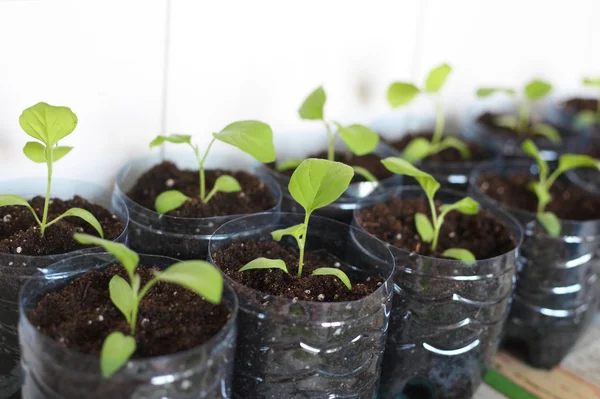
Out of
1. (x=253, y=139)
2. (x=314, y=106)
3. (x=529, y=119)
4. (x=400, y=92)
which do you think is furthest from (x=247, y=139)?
(x=529, y=119)

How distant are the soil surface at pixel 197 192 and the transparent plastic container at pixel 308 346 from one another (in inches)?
4.4

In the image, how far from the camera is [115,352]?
1.94 ft

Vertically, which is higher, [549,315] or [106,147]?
[106,147]

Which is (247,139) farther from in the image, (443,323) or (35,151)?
(443,323)

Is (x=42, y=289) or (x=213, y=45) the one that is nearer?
(x=42, y=289)

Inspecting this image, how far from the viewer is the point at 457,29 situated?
4.81ft

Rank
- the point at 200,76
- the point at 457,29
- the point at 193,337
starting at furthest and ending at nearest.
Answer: the point at 457,29, the point at 200,76, the point at 193,337

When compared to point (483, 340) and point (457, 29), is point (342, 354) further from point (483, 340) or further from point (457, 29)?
point (457, 29)

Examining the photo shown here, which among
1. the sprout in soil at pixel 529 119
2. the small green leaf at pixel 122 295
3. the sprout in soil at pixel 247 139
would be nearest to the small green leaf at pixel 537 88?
the sprout in soil at pixel 529 119

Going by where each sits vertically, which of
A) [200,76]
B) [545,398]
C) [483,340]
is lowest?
[545,398]

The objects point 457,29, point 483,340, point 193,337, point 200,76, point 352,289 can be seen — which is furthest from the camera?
point 457,29

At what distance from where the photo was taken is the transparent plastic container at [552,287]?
1108 millimetres

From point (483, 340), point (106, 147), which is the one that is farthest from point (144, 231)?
point (483, 340)

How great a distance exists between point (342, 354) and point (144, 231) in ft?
1.10
